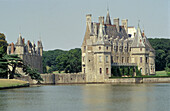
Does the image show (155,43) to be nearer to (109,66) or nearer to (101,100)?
(109,66)

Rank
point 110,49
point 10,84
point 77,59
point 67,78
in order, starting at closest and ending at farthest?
point 10,84
point 110,49
point 67,78
point 77,59

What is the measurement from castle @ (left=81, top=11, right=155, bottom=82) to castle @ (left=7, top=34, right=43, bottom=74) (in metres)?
10.9

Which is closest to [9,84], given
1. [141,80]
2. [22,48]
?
[22,48]

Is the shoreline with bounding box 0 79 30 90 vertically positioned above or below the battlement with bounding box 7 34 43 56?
below

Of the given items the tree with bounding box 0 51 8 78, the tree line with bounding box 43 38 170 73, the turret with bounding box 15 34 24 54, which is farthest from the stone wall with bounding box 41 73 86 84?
the tree with bounding box 0 51 8 78

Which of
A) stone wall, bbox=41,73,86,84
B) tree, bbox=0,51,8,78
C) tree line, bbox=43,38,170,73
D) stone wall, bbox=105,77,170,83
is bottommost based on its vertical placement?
stone wall, bbox=105,77,170,83

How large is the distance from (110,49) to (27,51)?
17017 millimetres

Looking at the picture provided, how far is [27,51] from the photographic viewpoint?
101375 millimetres

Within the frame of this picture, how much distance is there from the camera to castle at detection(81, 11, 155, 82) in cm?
9731

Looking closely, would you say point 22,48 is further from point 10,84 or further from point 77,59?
point 10,84

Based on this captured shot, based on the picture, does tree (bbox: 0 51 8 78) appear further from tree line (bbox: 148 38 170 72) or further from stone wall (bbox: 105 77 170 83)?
tree line (bbox: 148 38 170 72)

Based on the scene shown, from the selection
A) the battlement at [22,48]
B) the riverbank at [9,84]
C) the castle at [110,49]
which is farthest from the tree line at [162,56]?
the riverbank at [9,84]

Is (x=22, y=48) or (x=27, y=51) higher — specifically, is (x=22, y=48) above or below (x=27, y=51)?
above

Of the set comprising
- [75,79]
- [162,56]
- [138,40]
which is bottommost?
[75,79]
